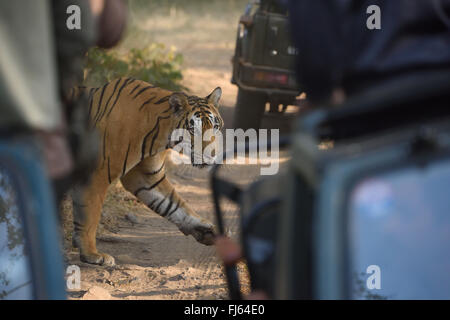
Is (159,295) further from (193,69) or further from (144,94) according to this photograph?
(193,69)

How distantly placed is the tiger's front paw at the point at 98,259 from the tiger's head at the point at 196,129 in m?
0.87

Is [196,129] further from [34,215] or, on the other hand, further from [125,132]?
[34,215]

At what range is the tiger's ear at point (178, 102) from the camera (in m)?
4.25

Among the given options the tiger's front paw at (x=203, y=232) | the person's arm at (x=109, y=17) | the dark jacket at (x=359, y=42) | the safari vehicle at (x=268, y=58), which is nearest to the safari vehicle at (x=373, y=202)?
the dark jacket at (x=359, y=42)

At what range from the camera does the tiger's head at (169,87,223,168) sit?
166 inches

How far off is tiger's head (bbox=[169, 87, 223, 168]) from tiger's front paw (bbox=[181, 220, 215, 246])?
43 centimetres

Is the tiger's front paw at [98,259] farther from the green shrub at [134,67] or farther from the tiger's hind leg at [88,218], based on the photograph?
the green shrub at [134,67]

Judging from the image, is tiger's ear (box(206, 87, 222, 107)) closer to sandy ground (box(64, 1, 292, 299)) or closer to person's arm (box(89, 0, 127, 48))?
sandy ground (box(64, 1, 292, 299))

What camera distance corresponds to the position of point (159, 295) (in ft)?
12.8

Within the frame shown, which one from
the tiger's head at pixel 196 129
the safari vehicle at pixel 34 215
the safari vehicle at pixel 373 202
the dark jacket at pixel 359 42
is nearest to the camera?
the safari vehicle at pixel 373 202

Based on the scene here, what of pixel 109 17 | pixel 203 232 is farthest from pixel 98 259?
pixel 109 17

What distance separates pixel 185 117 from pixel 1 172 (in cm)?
269

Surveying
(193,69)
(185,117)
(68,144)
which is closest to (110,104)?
(185,117)

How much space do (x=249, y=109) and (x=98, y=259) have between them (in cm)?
329
